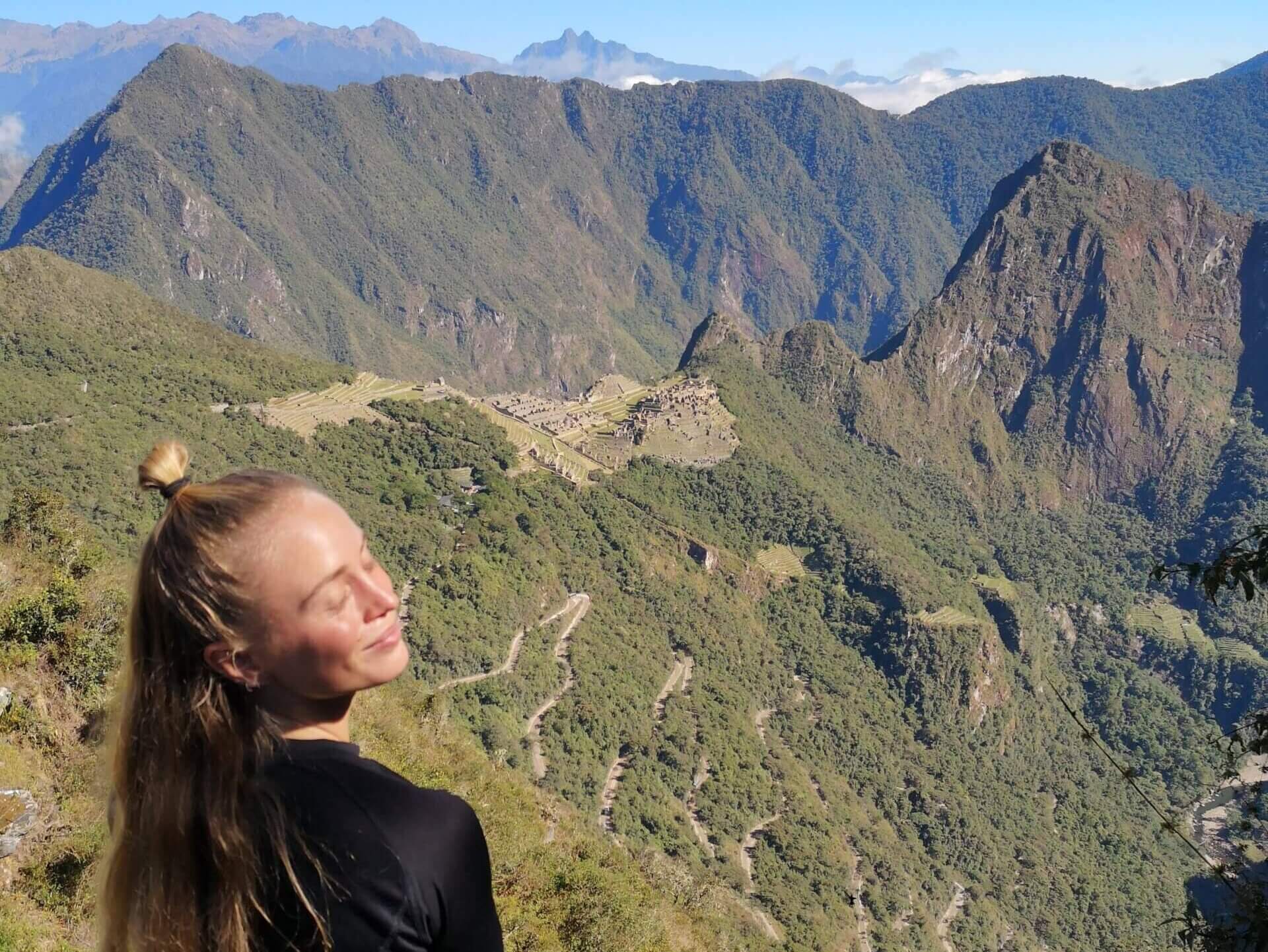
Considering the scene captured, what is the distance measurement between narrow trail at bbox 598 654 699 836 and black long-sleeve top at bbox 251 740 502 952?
89.3 feet

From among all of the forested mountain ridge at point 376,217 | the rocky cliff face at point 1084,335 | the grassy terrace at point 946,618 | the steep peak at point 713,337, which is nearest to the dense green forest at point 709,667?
the grassy terrace at point 946,618

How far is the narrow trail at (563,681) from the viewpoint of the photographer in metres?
32.3

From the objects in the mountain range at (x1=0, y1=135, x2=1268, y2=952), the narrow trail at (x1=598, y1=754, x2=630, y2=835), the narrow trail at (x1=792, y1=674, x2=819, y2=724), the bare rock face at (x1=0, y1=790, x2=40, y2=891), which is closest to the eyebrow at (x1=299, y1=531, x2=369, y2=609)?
the mountain range at (x1=0, y1=135, x2=1268, y2=952)

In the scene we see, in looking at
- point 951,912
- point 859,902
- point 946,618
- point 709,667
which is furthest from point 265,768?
point 946,618

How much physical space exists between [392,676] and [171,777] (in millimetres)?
505

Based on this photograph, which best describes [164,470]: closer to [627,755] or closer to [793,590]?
[627,755]

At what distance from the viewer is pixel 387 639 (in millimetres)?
2271

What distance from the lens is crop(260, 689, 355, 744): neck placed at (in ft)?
7.14

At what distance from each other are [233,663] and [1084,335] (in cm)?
9889

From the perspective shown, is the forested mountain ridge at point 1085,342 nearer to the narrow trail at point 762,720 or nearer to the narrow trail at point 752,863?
the narrow trail at point 762,720

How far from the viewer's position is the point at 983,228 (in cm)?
9312

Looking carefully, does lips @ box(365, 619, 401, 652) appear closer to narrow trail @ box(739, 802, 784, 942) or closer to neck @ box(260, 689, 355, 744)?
neck @ box(260, 689, 355, 744)

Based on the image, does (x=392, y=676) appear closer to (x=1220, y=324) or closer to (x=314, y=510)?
(x=314, y=510)

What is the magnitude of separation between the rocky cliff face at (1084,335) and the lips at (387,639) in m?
86.0
